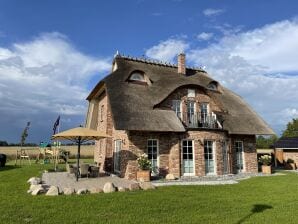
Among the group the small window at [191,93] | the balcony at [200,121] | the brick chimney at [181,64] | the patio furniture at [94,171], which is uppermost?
the brick chimney at [181,64]

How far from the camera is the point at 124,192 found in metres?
10.7

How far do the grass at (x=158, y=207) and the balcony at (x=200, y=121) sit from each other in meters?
6.70

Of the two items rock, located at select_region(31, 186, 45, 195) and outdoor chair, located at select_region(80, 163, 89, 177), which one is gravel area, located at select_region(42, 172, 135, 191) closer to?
outdoor chair, located at select_region(80, 163, 89, 177)

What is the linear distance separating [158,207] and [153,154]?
7575mm

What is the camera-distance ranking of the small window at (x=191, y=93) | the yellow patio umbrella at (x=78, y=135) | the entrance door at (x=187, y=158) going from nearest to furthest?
the yellow patio umbrella at (x=78, y=135) → the entrance door at (x=187, y=158) → the small window at (x=191, y=93)

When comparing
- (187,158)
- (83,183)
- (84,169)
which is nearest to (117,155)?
(84,169)

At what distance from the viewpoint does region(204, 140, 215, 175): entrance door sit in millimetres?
16922

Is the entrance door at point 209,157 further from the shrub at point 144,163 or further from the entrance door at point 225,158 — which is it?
the shrub at point 144,163

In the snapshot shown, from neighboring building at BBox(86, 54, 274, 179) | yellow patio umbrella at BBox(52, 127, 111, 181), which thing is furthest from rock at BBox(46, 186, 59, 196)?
neighboring building at BBox(86, 54, 274, 179)

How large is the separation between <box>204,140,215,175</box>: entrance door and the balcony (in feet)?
3.47

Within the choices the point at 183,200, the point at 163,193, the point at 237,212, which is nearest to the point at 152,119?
the point at 163,193

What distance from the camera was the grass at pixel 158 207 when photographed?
723 cm

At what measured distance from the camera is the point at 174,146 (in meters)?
16.2

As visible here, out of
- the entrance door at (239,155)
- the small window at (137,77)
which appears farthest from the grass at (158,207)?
the small window at (137,77)
